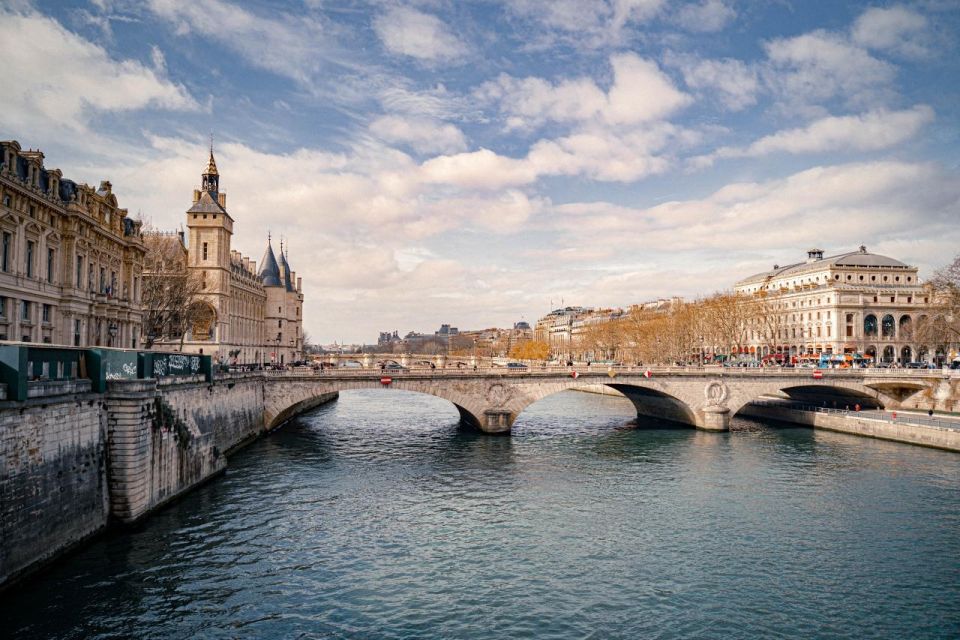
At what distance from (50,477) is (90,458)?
2655 mm

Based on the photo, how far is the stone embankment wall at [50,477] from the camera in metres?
17.2

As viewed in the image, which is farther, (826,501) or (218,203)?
(218,203)

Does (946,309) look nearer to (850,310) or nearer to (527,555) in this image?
(850,310)

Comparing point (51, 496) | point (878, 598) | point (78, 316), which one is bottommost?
point (878, 598)

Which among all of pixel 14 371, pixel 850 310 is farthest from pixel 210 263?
pixel 850 310

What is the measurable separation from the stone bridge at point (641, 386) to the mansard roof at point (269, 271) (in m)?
43.0

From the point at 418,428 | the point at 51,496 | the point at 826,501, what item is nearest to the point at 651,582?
A: the point at 826,501

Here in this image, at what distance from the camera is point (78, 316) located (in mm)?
40594

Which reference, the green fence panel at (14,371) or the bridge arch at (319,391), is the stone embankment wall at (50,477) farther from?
the bridge arch at (319,391)

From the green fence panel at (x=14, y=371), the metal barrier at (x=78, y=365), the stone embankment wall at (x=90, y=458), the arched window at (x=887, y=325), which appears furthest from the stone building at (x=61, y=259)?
the arched window at (x=887, y=325)

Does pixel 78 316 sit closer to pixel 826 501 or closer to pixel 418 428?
pixel 418 428

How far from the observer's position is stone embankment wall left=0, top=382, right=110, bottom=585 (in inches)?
679

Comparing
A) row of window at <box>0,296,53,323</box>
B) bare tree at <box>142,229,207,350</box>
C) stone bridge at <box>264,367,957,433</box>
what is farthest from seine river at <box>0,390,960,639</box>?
bare tree at <box>142,229,207,350</box>

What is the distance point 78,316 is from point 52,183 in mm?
8479
